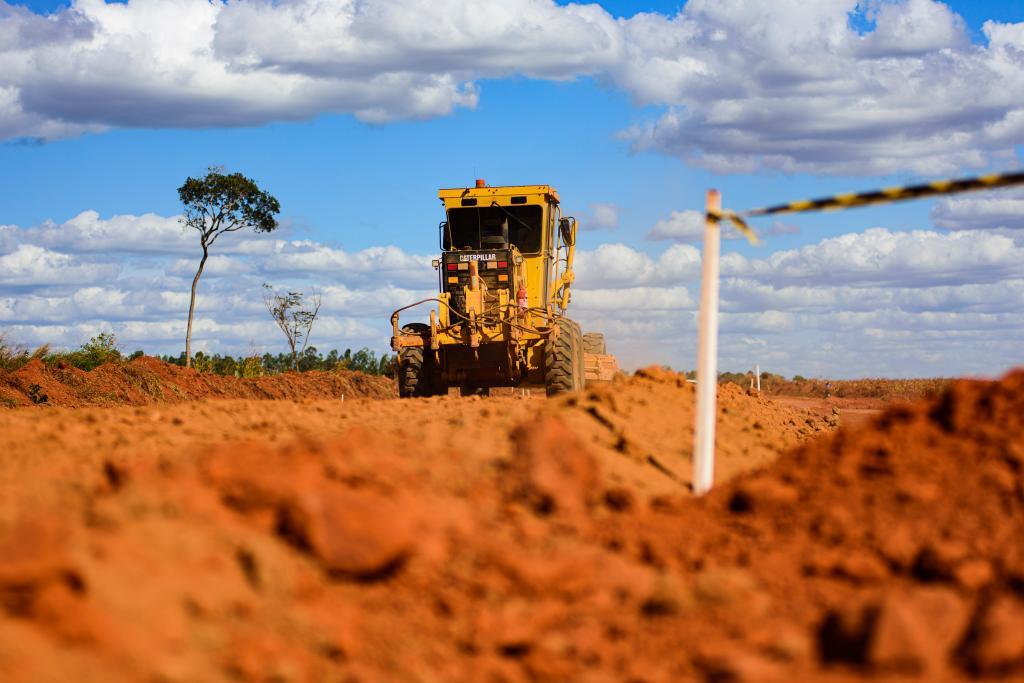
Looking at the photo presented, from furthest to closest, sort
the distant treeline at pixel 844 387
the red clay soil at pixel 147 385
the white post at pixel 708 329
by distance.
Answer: the distant treeline at pixel 844 387, the red clay soil at pixel 147 385, the white post at pixel 708 329

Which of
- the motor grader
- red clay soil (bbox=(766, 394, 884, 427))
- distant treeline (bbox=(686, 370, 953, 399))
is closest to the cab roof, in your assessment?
the motor grader

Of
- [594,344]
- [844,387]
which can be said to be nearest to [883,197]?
[594,344]

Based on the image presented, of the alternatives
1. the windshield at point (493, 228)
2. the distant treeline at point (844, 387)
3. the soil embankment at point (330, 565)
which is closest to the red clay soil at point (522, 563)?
the soil embankment at point (330, 565)

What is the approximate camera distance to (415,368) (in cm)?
1942

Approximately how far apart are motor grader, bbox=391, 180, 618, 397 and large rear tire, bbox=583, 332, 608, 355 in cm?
123

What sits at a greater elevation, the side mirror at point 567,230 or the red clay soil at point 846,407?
the side mirror at point 567,230

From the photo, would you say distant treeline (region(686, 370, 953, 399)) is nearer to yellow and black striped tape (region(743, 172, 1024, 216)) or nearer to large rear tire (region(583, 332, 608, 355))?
large rear tire (region(583, 332, 608, 355))

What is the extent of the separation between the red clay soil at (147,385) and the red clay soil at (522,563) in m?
19.2

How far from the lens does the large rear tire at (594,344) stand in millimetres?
22745

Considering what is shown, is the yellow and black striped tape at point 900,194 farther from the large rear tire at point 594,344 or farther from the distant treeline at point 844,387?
the distant treeline at point 844,387

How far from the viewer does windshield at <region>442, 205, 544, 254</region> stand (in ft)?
66.9

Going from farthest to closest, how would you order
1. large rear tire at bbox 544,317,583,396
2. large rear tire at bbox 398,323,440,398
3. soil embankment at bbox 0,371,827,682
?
large rear tire at bbox 398,323,440,398 → large rear tire at bbox 544,317,583,396 → soil embankment at bbox 0,371,827,682

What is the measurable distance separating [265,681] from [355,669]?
437 mm

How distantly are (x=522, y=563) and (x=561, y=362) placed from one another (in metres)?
12.8
